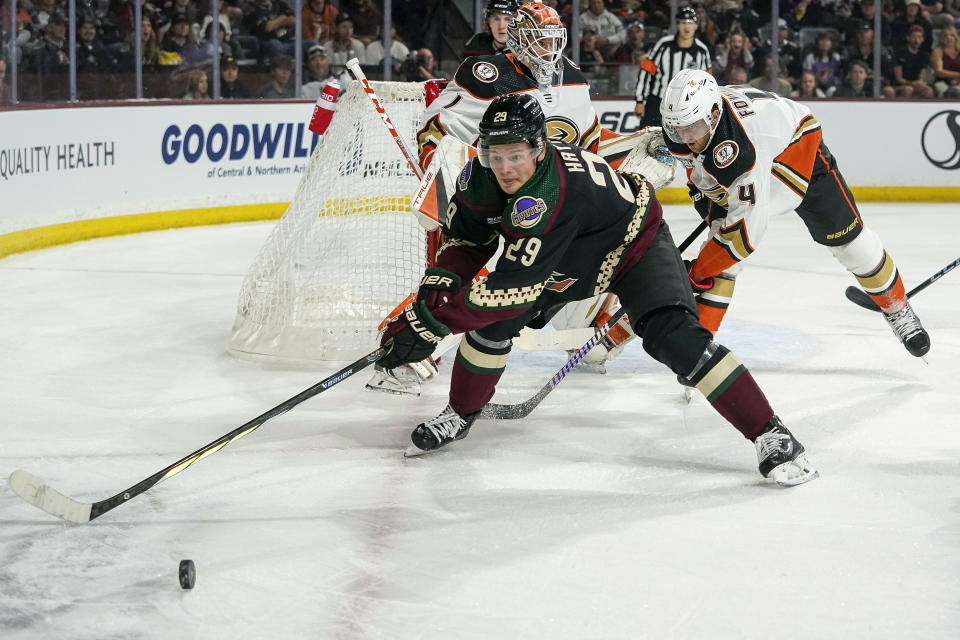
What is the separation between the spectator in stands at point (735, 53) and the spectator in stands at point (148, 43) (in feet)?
12.7

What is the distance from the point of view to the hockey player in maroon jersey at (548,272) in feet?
8.71

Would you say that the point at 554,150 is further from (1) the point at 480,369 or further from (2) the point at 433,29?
(2) the point at 433,29

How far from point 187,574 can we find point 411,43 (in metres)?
6.62

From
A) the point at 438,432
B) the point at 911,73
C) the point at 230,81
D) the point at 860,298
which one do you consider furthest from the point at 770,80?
the point at 438,432

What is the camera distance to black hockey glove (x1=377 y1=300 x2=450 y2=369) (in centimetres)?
275

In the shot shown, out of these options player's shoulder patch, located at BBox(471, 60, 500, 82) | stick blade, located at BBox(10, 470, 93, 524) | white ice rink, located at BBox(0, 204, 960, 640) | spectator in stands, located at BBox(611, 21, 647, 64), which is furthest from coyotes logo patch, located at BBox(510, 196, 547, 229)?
spectator in stands, located at BBox(611, 21, 647, 64)

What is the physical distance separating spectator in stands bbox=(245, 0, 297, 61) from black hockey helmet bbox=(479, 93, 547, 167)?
544 cm

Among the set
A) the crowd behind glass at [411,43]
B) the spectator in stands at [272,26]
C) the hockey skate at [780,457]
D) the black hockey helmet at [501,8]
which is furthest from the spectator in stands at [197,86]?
the hockey skate at [780,457]

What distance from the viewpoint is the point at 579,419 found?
349 cm

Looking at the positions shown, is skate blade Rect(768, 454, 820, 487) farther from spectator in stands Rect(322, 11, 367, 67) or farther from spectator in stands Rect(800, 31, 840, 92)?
spectator in stands Rect(800, 31, 840, 92)

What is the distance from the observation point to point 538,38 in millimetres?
3797

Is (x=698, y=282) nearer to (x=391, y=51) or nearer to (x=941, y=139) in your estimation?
(x=391, y=51)

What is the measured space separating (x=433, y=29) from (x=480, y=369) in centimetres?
586

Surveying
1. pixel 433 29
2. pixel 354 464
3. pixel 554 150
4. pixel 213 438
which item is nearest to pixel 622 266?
pixel 554 150
